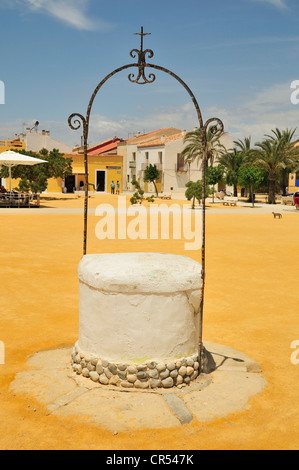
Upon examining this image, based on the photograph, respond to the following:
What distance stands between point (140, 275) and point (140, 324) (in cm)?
51

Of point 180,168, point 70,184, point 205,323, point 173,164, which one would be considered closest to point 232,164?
point 180,168

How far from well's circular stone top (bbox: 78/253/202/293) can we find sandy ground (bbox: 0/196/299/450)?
1294mm

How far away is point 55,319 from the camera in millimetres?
7160

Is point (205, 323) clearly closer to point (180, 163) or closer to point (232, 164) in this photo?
point (232, 164)

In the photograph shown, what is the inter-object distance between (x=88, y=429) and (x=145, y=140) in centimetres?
5831

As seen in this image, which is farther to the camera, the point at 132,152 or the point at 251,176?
the point at 132,152

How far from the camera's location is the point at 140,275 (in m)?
4.68

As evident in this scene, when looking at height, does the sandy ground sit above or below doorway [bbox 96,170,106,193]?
below

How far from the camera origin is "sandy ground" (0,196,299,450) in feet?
12.9

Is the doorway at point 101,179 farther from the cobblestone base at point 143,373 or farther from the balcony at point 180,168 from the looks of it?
the cobblestone base at point 143,373

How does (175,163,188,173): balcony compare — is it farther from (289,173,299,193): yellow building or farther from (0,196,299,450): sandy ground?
(0,196,299,450): sandy ground

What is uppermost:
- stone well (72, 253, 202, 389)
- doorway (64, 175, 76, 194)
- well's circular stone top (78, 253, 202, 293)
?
doorway (64, 175, 76, 194)

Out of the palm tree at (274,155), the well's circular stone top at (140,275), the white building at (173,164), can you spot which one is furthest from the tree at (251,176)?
the well's circular stone top at (140,275)

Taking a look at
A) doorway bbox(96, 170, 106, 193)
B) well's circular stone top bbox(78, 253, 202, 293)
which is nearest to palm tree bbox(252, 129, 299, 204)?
doorway bbox(96, 170, 106, 193)
